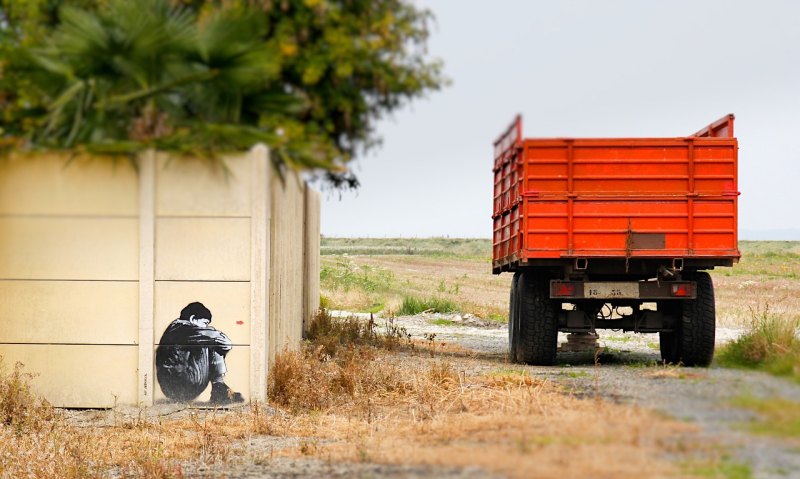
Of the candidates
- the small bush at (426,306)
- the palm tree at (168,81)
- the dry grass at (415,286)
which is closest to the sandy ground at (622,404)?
the palm tree at (168,81)

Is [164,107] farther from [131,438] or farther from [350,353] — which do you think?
[350,353]

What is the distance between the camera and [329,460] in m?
7.79

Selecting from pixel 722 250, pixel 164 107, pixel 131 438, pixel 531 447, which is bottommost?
pixel 131 438

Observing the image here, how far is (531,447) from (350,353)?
803cm

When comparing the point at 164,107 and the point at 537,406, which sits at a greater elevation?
the point at 164,107

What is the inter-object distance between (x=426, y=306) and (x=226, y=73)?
2079 cm

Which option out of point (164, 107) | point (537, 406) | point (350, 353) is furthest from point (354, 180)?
point (350, 353)

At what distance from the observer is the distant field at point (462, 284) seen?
30.2 meters

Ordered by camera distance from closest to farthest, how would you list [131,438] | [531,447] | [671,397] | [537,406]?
Result: [531,447] → [671,397] → [537,406] → [131,438]

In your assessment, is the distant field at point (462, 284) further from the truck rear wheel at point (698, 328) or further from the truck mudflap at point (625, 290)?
the truck mudflap at point (625, 290)

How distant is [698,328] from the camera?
13438 millimetres

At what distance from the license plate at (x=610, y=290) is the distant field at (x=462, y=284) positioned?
19.2 ft

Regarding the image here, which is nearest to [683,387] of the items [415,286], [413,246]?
[415,286]

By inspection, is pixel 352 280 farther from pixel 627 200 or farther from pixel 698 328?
pixel 627 200
